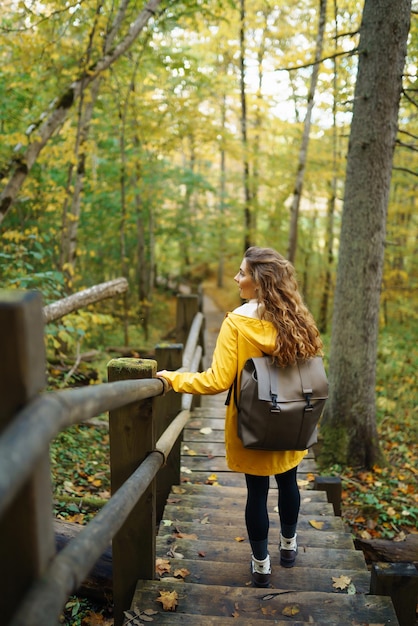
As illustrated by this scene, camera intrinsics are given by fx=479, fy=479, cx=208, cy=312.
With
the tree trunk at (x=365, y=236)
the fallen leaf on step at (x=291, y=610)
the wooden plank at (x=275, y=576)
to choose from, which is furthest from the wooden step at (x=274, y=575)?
the tree trunk at (x=365, y=236)

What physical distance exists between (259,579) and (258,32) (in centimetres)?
1732

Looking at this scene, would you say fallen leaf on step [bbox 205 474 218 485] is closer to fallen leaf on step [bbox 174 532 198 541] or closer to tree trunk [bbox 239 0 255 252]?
fallen leaf on step [bbox 174 532 198 541]

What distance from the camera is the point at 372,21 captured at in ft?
17.3

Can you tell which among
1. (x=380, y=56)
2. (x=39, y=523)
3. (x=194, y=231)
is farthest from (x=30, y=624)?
(x=194, y=231)

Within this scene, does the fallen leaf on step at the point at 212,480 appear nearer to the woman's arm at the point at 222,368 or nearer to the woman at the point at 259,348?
the woman at the point at 259,348

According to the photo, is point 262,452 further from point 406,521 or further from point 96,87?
point 96,87

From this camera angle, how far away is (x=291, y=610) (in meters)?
2.42

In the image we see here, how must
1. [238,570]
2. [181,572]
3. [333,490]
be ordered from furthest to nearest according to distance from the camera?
[333,490]
[238,570]
[181,572]

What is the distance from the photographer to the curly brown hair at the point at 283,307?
8.20 ft

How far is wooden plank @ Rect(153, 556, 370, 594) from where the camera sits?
2713 mm

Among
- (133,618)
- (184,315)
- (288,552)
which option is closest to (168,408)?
(288,552)

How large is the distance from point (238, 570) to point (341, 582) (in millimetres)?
589

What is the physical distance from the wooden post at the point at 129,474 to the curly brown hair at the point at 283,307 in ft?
2.24

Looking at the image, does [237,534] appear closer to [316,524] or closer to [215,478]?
[316,524]
